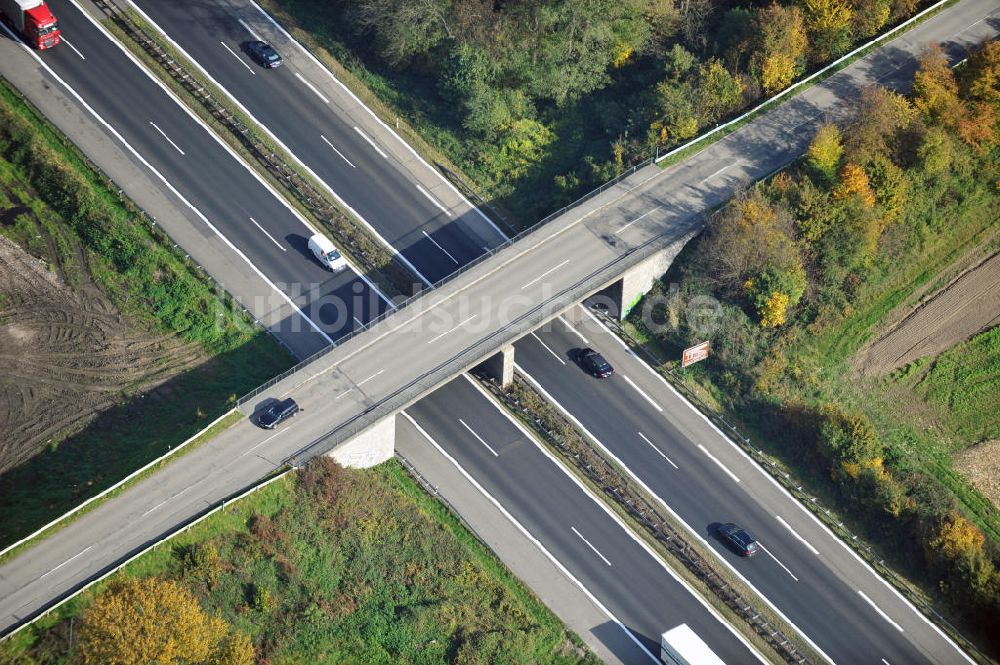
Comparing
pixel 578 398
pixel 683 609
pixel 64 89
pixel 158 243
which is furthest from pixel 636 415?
pixel 64 89

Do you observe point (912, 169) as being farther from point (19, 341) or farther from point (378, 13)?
point (19, 341)

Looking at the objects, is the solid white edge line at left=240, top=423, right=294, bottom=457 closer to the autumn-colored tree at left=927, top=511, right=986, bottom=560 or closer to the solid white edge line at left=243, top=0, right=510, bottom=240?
the solid white edge line at left=243, top=0, right=510, bottom=240

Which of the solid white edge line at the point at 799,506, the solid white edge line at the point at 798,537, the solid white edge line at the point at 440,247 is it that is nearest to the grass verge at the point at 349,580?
the solid white edge line at the point at 798,537

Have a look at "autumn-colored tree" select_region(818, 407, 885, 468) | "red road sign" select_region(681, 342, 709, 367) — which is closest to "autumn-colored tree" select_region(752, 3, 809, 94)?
"red road sign" select_region(681, 342, 709, 367)

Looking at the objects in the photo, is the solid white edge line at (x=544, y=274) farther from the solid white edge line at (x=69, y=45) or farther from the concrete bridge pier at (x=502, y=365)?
the solid white edge line at (x=69, y=45)

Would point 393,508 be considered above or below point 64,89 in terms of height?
below

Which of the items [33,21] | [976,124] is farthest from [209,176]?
[976,124]
